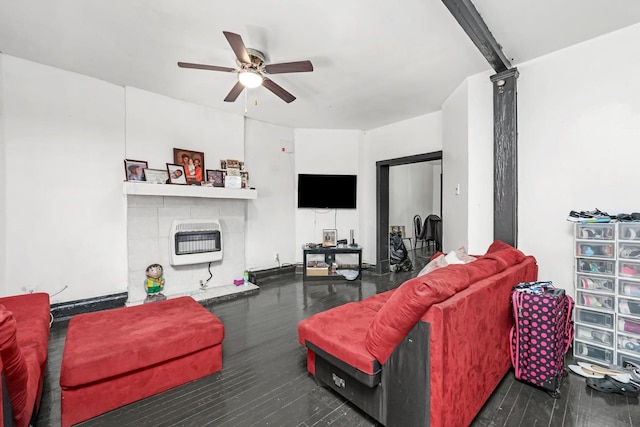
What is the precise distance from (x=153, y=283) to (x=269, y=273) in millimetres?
1790

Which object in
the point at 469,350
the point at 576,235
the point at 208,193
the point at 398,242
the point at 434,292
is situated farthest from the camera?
the point at 398,242

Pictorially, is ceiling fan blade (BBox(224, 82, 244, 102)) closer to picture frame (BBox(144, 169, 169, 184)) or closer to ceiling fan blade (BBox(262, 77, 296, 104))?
ceiling fan blade (BBox(262, 77, 296, 104))

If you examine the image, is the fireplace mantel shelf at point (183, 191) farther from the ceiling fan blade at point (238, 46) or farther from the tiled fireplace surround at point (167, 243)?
the ceiling fan blade at point (238, 46)

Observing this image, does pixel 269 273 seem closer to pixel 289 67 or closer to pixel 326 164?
pixel 326 164

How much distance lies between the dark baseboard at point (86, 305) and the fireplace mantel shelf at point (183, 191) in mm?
1284

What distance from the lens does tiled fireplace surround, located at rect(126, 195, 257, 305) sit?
3438mm

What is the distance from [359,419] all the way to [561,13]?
10.5 feet

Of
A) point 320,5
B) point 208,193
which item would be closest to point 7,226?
point 208,193

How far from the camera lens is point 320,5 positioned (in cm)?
201

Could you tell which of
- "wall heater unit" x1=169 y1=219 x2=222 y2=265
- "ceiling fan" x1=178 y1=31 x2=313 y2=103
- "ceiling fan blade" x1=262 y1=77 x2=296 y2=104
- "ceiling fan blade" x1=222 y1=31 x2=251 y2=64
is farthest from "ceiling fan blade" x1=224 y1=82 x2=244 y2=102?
"wall heater unit" x1=169 y1=219 x2=222 y2=265

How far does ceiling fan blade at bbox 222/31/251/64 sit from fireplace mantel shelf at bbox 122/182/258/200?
6.31 ft

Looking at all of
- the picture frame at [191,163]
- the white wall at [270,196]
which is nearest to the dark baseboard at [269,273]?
the white wall at [270,196]

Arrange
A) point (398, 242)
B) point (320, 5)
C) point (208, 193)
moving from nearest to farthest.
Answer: point (320, 5) → point (208, 193) → point (398, 242)

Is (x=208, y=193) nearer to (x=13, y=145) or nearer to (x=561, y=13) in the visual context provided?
(x=13, y=145)
